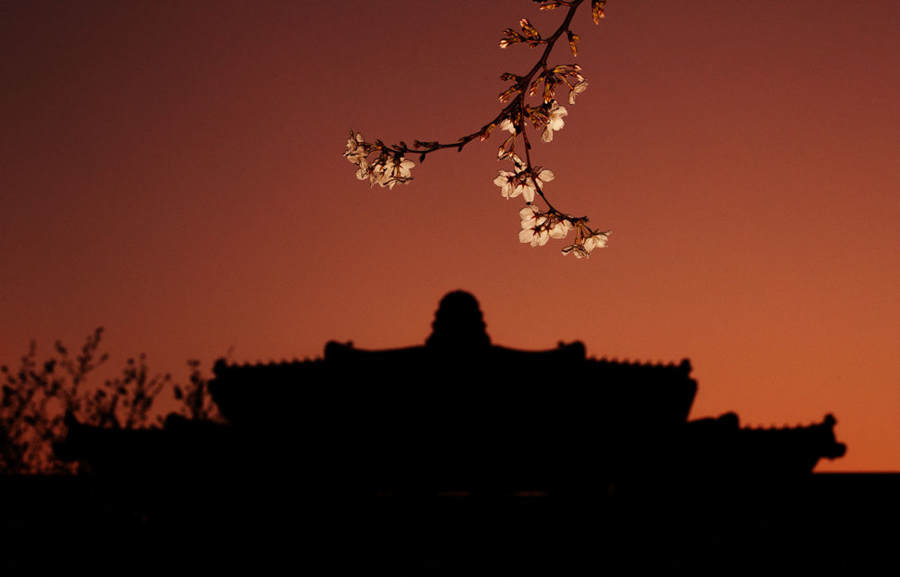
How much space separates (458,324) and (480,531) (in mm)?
3407

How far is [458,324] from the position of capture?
33.4 ft

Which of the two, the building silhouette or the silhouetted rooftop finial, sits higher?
the silhouetted rooftop finial

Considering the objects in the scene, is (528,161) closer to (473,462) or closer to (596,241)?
(596,241)

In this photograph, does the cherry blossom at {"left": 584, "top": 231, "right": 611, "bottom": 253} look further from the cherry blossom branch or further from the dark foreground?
the dark foreground

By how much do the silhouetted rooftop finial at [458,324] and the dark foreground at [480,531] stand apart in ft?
9.55

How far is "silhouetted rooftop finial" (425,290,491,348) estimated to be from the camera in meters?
9.98

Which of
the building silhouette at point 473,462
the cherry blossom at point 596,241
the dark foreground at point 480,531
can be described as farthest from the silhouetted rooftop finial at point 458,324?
the cherry blossom at point 596,241

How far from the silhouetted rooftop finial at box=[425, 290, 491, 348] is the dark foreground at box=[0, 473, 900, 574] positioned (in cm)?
291

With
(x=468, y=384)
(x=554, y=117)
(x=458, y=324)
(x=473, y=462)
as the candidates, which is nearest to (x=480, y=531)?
(x=473, y=462)

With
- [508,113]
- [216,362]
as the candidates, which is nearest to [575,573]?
[508,113]

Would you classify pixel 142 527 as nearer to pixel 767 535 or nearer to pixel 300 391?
pixel 300 391

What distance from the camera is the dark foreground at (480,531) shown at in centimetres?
730

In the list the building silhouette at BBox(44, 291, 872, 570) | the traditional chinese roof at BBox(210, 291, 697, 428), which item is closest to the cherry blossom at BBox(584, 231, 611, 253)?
the building silhouette at BBox(44, 291, 872, 570)

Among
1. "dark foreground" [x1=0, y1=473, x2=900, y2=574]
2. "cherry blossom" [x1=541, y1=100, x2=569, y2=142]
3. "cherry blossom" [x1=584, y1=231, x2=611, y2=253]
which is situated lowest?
"dark foreground" [x1=0, y1=473, x2=900, y2=574]
